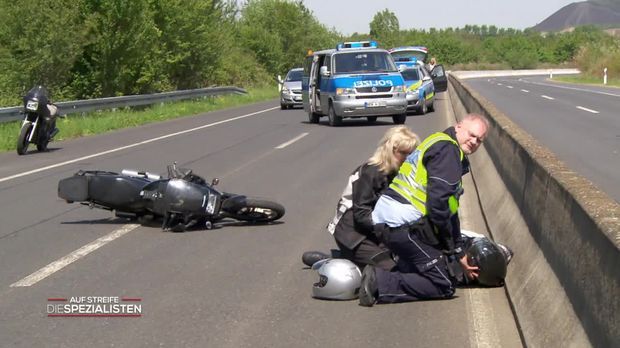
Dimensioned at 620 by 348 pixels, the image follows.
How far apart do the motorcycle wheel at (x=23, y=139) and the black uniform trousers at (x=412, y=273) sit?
13.3 meters

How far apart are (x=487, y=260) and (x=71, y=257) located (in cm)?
361

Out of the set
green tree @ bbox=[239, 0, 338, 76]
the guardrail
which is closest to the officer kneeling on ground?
the guardrail

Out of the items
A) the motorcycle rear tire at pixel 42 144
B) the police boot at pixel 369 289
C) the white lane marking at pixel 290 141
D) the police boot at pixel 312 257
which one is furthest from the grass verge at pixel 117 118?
the police boot at pixel 369 289

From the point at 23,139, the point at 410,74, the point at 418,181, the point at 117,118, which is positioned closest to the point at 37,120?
the point at 23,139

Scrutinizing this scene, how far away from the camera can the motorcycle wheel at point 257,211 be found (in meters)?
9.43

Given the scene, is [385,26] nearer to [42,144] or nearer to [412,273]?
[42,144]

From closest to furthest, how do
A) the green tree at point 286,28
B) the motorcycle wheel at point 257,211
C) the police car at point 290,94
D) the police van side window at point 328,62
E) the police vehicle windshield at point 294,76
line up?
the motorcycle wheel at point 257,211 → the police van side window at point 328,62 → the police car at point 290,94 → the police vehicle windshield at point 294,76 → the green tree at point 286,28

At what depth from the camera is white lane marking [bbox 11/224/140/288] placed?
7.23 meters

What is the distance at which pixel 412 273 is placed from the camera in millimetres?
6457

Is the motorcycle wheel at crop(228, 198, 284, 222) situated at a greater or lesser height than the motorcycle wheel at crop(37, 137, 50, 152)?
greater

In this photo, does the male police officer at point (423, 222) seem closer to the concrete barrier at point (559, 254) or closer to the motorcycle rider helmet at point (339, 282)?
the motorcycle rider helmet at point (339, 282)

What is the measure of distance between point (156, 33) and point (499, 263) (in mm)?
33732

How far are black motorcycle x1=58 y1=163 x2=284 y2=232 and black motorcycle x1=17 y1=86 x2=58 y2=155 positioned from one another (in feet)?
29.8

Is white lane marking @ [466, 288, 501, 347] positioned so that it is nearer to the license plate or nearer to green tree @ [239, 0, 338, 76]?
the license plate
